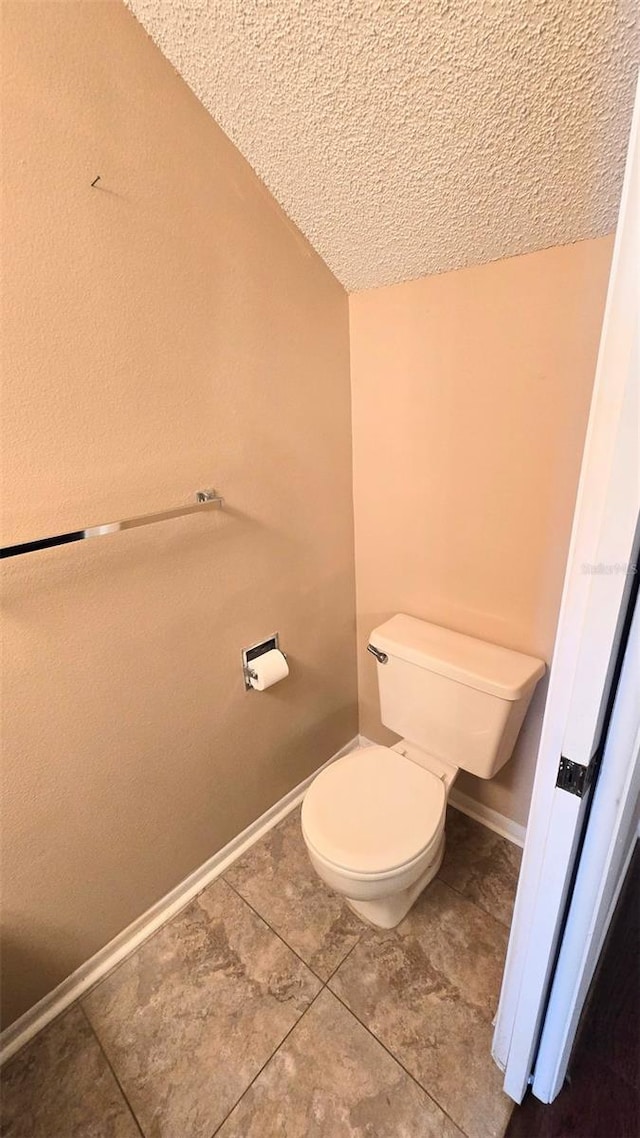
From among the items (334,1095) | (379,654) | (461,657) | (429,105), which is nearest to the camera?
(429,105)

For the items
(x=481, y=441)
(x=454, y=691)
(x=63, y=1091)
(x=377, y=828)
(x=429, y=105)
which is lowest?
(x=63, y=1091)

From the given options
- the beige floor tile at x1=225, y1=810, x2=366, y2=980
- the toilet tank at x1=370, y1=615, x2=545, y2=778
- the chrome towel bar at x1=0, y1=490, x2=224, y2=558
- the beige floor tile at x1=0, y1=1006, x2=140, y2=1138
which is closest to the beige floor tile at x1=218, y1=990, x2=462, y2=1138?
the beige floor tile at x1=225, y1=810, x2=366, y2=980

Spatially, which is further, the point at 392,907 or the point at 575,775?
the point at 392,907

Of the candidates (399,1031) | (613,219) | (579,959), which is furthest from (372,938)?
(613,219)

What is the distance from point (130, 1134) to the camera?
3.21ft

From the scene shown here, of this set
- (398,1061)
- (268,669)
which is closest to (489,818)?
(398,1061)

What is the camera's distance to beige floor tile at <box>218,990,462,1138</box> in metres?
0.96

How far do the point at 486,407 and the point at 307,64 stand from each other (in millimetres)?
799

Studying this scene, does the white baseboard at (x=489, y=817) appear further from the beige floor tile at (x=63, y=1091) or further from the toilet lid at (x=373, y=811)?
the beige floor tile at (x=63, y=1091)

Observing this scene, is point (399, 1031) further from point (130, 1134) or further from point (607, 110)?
point (607, 110)

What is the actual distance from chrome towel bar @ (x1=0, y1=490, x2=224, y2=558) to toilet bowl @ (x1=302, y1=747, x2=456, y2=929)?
87 cm

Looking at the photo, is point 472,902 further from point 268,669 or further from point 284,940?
point 268,669

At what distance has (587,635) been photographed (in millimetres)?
592

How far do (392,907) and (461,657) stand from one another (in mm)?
757
